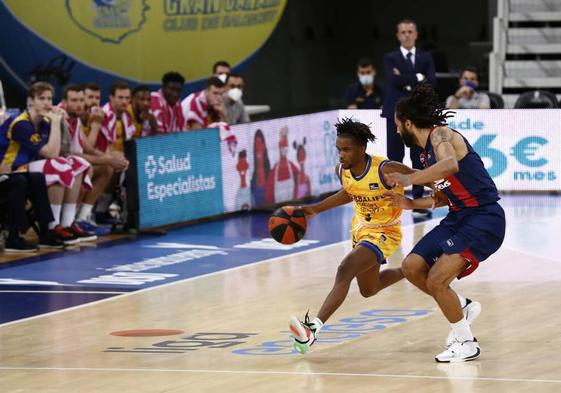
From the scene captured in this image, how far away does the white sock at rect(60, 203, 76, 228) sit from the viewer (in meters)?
15.5

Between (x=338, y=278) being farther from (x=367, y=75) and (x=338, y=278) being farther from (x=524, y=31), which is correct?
(x=524, y=31)

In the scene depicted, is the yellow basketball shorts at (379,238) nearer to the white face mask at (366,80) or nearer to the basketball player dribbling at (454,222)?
the basketball player dribbling at (454,222)

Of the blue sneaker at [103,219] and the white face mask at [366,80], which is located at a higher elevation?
the white face mask at [366,80]

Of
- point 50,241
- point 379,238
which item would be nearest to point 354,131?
point 379,238

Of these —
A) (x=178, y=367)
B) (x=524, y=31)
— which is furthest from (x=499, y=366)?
(x=524, y=31)

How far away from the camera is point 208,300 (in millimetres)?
12195

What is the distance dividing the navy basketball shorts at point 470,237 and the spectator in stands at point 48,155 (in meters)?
6.52

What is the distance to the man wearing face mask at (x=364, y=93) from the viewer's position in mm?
20234

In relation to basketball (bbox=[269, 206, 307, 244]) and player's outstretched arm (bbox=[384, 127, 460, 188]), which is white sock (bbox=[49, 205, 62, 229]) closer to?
basketball (bbox=[269, 206, 307, 244])

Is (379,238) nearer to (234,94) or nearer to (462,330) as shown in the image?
(462,330)

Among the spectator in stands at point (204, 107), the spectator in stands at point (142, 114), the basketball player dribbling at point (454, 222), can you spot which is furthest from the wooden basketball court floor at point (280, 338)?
the spectator in stands at point (204, 107)

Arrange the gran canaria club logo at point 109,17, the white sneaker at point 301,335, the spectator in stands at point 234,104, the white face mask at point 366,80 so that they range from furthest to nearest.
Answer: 1. the gran canaria club logo at point 109,17
2. the white face mask at point 366,80
3. the spectator in stands at point 234,104
4. the white sneaker at point 301,335

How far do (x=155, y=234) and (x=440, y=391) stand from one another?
8.12 metres

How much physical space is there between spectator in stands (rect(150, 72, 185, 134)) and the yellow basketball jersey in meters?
7.34
